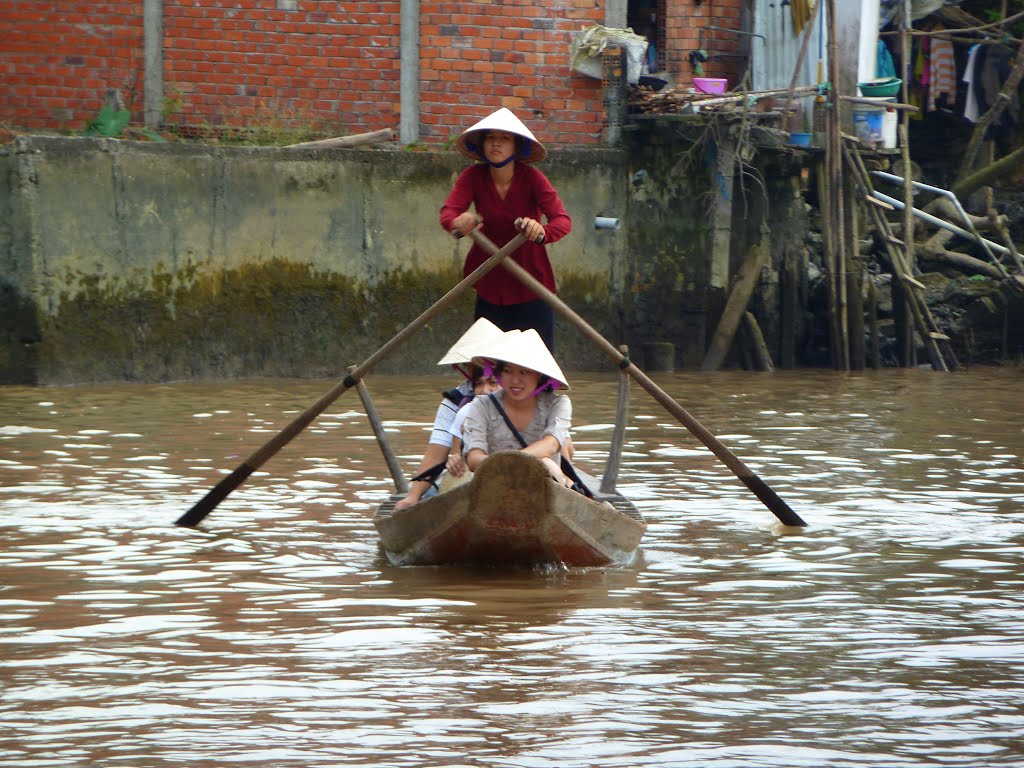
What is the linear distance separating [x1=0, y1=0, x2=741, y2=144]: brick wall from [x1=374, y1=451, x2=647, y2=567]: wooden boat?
26.2 ft

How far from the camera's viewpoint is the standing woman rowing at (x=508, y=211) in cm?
742

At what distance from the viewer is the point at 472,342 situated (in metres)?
6.74

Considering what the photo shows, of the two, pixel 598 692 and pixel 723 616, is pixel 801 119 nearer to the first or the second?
pixel 723 616

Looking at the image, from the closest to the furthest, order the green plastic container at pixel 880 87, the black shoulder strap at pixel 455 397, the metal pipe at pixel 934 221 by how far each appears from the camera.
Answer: the black shoulder strap at pixel 455 397 → the green plastic container at pixel 880 87 → the metal pipe at pixel 934 221

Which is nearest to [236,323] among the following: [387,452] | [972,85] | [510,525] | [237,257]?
[237,257]

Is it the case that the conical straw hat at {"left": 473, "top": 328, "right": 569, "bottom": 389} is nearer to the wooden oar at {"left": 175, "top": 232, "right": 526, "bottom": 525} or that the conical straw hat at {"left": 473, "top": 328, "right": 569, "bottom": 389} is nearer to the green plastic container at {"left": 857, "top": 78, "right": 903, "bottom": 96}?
the wooden oar at {"left": 175, "top": 232, "right": 526, "bottom": 525}

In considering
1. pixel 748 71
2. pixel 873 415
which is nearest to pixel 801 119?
pixel 748 71

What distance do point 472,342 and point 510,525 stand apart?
3.35ft

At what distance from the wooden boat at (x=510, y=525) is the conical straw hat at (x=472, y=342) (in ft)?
2.35

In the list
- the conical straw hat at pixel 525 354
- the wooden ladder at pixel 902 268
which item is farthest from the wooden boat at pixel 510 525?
the wooden ladder at pixel 902 268

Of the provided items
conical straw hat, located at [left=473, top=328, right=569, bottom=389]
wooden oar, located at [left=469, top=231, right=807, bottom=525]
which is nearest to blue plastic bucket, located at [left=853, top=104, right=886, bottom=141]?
wooden oar, located at [left=469, top=231, right=807, bottom=525]

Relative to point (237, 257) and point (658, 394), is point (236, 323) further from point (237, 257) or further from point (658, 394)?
point (658, 394)

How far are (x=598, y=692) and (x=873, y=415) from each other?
7.36 metres

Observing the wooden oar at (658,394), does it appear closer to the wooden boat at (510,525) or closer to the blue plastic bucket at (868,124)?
the wooden boat at (510,525)
